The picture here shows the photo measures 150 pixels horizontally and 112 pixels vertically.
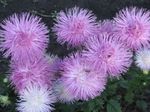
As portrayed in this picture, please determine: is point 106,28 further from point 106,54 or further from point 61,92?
point 61,92

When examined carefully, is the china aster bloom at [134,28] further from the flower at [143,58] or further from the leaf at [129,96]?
the leaf at [129,96]

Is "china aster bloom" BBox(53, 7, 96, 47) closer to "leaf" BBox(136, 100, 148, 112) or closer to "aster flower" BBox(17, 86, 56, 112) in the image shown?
"aster flower" BBox(17, 86, 56, 112)

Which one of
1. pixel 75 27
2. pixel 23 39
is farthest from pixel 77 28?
pixel 23 39

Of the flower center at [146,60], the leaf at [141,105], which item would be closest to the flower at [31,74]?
the flower center at [146,60]

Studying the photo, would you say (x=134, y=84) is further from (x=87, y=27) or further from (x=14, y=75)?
(x=14, y=75)

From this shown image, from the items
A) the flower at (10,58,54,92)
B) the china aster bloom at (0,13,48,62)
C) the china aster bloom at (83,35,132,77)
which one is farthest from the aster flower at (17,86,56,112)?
the china aster bloom at (83,35,132,77)

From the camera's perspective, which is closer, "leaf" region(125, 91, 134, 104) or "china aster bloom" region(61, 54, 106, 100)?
"china aster bloom" region(61, 54, 106, 100)
